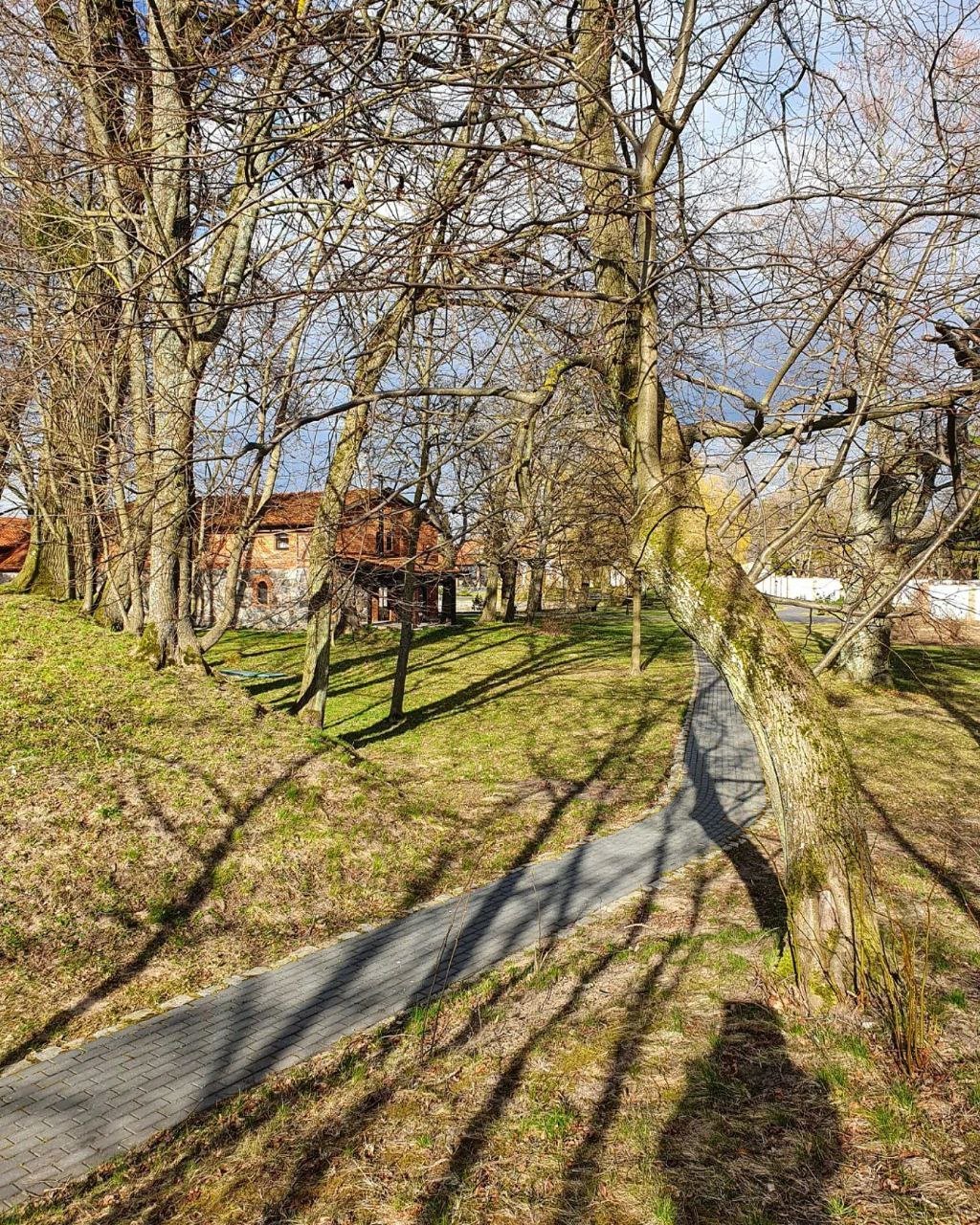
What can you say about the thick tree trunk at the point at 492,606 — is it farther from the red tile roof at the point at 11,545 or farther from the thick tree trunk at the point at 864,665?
the red tile roof at the point at 11,545

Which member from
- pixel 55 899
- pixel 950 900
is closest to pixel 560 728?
pixel 950 900

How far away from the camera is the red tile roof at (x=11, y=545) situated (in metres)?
39.9

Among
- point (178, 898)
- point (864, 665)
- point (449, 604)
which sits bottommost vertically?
point (178, 898)

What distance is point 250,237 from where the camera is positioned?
10.9 metres

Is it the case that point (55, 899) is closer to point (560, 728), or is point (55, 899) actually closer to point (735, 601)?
point (735, 601)

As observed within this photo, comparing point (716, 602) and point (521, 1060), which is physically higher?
point (716, 602)

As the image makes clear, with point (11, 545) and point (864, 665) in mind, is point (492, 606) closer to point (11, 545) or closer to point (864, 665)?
point (864, 665)

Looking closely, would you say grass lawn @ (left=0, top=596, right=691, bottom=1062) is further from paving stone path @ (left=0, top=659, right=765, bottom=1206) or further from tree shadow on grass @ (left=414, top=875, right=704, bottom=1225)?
tree shadow on grass @ (left=414, top=875, right=704, bottom=1225)

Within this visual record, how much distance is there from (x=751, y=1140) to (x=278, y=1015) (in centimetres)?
304

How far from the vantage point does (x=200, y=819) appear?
308 inches

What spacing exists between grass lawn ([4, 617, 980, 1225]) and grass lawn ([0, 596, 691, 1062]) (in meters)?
1.76

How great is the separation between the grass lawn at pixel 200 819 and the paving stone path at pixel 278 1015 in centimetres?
33

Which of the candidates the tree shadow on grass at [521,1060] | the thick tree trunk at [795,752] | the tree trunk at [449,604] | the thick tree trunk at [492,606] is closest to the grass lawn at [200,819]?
the tree shadow on grass at [521,1060]

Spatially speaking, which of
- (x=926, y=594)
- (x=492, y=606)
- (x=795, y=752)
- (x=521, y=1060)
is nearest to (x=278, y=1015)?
(x=521, y=1060)
